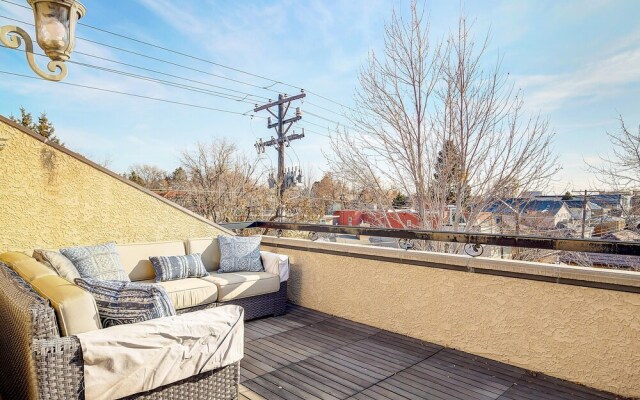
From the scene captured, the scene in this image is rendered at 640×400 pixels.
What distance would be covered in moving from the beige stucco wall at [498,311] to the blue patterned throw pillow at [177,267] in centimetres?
133

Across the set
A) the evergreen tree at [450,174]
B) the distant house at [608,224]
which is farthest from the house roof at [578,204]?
the evergreen tree at [450,174]

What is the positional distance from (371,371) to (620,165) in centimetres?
635

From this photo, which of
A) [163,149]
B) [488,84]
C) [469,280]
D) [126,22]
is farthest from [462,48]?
[163,149]

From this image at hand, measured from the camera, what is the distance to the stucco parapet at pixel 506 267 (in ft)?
7.31

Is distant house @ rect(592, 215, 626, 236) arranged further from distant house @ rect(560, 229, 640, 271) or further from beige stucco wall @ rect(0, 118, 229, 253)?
beige stucco wall @ rect(0, 118, 229, 253)

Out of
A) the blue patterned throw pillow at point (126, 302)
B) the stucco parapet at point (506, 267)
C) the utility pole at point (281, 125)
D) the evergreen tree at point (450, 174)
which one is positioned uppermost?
the utility pole at point (281, 125)

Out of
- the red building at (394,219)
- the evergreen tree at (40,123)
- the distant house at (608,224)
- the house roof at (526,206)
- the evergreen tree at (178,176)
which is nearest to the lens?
the house roof at (526,206)

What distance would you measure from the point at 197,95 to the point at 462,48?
809cm

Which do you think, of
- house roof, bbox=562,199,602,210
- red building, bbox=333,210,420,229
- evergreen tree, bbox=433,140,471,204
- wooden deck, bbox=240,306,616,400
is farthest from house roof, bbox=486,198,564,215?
wooden deck, bbox=240,306,616,400

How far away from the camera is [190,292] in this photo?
10.4 feet

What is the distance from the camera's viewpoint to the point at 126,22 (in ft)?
22.9

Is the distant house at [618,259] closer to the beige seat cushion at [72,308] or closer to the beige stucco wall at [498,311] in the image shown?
the beige stucco wall at [498,311]

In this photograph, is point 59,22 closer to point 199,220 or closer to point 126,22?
point 199,220

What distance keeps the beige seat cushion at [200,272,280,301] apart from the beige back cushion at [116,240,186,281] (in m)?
0.57
